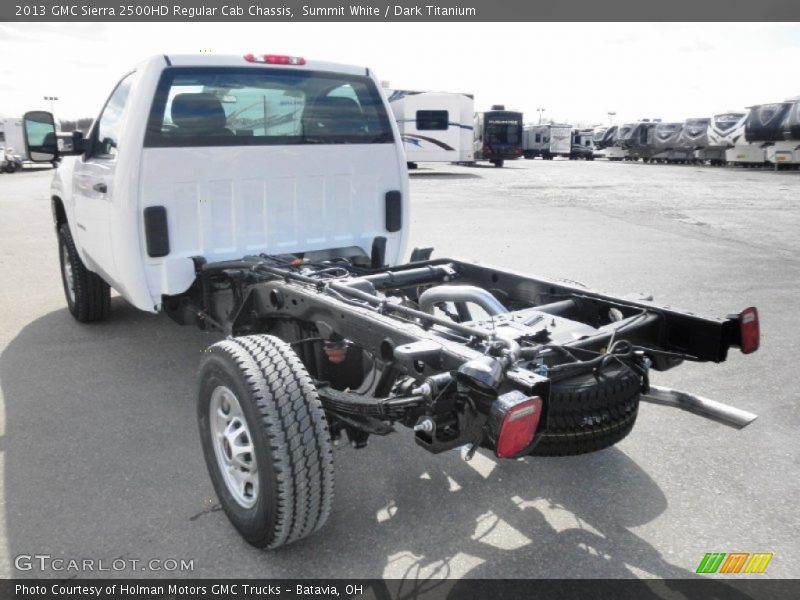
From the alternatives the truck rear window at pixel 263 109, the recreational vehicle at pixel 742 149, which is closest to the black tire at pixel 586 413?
the truck rear window at pixel 263 109

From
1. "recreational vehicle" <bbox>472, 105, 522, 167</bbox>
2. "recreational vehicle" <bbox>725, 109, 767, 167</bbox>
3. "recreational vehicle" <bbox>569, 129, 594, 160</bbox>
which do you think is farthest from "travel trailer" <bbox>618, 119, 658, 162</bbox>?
"recreational vehicle" <bbox>472, 105, 522, 167</bbox>

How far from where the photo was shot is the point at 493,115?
3822cm

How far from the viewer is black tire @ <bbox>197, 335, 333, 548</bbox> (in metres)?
2.66

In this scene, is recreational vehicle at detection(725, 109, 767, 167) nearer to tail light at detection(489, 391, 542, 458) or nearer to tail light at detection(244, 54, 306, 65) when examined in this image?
tail light at detection(244, 54, 306, 65)

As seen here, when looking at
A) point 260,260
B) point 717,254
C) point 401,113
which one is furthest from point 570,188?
point 260,260

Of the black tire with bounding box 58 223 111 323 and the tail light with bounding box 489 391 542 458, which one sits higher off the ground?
the tail light with bounding box 489 391 542 458

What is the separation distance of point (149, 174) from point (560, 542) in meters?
3.21

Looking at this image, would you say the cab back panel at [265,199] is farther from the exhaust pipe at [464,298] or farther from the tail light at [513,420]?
the tail light at [513,420]

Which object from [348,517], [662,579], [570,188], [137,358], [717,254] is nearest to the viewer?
[662,579]

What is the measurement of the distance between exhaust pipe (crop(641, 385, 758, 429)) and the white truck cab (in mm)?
2577

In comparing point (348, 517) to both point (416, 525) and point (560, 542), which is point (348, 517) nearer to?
point (416, 525)

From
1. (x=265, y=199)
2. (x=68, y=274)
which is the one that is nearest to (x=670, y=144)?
(x=68, y=274)

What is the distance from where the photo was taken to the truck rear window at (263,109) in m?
4.42

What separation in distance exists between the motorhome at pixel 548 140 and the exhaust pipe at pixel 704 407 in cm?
4955
